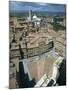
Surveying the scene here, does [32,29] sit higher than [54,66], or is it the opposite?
[32,29]

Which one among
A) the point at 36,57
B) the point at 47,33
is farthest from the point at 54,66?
the point at 47,33

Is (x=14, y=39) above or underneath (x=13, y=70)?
above

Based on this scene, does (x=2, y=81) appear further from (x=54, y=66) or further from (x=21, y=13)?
(x=21, y=13)

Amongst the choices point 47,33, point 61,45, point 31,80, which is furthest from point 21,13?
point 31,80

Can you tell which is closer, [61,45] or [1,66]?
[1,66]

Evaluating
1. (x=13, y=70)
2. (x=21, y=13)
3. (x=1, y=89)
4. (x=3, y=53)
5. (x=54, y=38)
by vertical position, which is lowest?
(x=1, y=89)

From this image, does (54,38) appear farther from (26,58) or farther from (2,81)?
(2,81)
